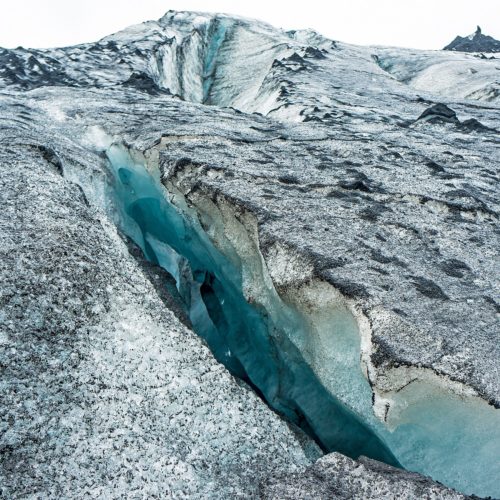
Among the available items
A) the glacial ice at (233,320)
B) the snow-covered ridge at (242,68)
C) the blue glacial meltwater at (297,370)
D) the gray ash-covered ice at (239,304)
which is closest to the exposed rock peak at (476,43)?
the snow-covered ridge at (242,68)

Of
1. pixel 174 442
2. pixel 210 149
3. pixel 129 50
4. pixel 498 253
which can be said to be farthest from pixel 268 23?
pixel 174 442

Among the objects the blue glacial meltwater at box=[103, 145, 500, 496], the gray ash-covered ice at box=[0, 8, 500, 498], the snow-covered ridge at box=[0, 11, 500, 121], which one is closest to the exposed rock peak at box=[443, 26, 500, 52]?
the snow-covered ridge at box=[0, 11, 500, 121]

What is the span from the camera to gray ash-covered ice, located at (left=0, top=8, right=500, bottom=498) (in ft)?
9.49

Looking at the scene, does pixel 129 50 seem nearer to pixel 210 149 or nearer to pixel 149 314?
pixel 210 149

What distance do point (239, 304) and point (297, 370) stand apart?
54.5 inches

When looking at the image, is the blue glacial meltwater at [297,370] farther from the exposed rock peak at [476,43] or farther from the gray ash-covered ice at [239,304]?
the exposed rock peak at [476,43]

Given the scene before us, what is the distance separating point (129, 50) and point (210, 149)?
42.5 ft

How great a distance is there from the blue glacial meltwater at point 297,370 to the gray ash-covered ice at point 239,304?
0.02 metres

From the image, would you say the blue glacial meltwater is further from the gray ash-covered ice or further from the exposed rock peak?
the exposed rock peak

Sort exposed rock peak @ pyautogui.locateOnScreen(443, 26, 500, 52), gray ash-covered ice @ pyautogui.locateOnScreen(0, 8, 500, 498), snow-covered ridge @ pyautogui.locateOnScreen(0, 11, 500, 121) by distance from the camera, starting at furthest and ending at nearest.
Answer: exposed rock peak @ pyautogui.locateOnScreen(443, 26, 500, 52), snow-covered ridge @ pyautogui.locateOnScreen(0, 11, 500, 121), gray ash-covered ice @ pyautogui.locateOnScreen(0, 8, 500, 498)

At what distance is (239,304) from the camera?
20.0ft

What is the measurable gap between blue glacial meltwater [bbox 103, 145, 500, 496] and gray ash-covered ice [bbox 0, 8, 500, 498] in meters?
0.02

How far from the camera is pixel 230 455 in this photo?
3.01m

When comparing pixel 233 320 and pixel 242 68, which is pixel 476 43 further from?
pixel 233 320
